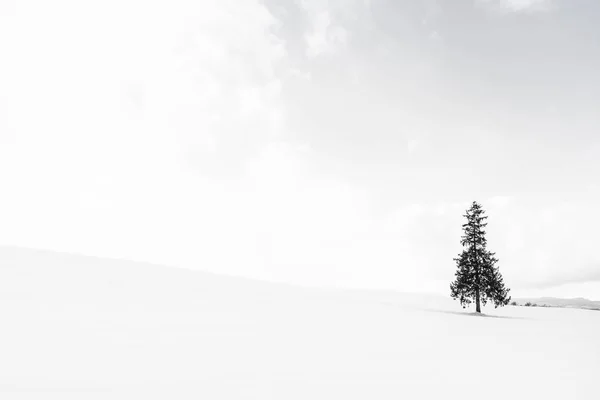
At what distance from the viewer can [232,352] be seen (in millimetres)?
9906

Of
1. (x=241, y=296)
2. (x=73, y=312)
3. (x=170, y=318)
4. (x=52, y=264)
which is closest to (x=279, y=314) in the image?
(x=241, y=296)

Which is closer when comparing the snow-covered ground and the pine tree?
the snow-covered ground

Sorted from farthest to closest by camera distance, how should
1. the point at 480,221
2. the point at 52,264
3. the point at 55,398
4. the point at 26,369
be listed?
the point at 480,221 < the point at 52,264 < the point at 26,369 < the point at 55,398

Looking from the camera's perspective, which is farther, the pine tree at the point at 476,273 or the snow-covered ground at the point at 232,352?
the pine tree at the point at 476,273

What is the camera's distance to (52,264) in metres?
19.6

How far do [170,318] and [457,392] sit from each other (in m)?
9.34

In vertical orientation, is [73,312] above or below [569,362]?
above

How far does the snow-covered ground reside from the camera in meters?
7.35

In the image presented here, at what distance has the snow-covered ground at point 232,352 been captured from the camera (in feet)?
24.1

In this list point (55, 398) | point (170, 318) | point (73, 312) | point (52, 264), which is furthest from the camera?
point (52, 264)

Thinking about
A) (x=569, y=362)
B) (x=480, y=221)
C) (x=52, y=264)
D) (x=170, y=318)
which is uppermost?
(x=480, y=221)

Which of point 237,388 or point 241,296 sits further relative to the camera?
point 241,296

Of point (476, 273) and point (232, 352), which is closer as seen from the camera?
point (232, 352)

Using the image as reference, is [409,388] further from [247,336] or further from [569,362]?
[569,362]
